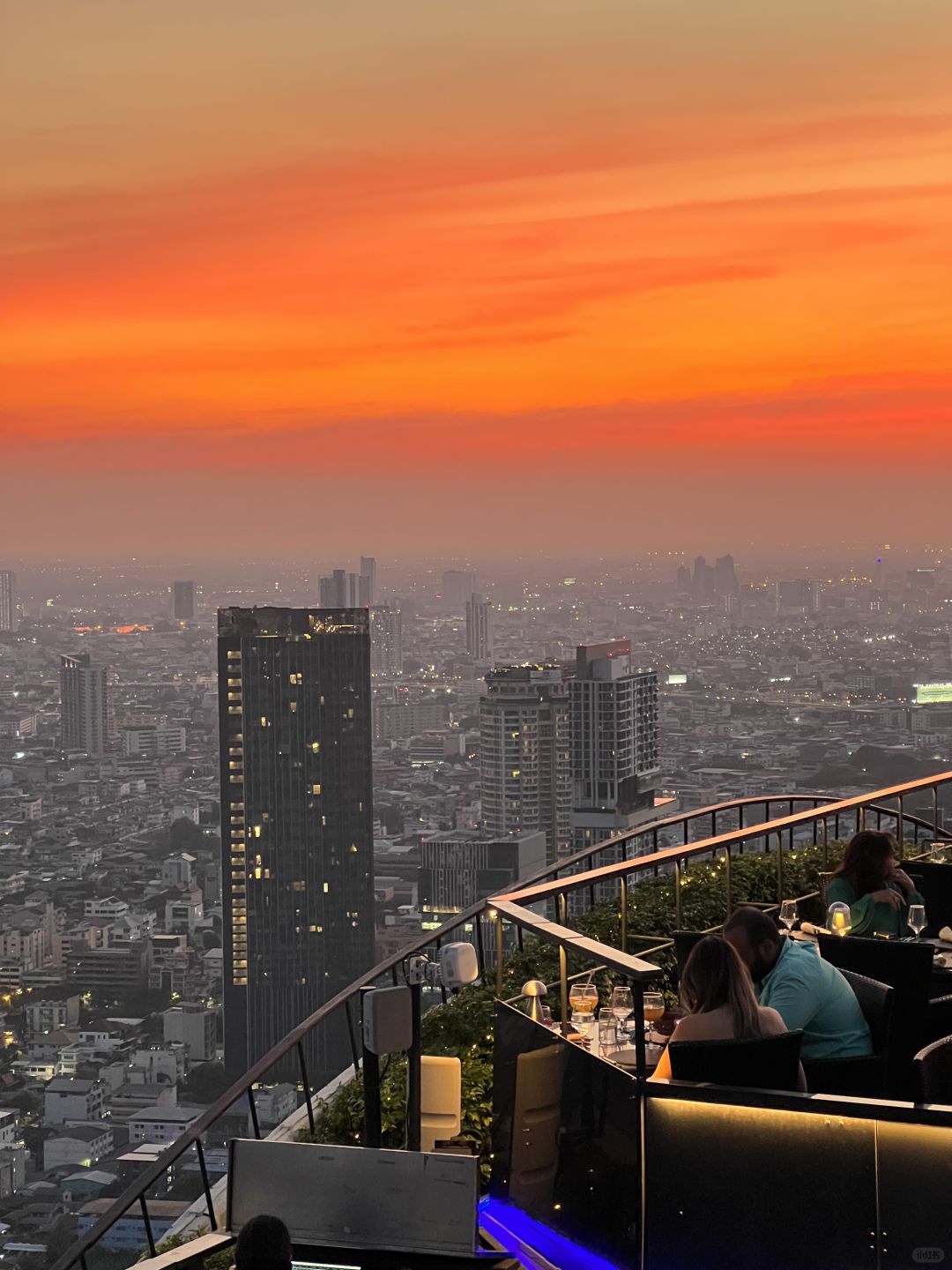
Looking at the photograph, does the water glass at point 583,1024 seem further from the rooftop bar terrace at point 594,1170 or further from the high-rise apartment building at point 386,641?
the high-rise apartment building at point 386,641

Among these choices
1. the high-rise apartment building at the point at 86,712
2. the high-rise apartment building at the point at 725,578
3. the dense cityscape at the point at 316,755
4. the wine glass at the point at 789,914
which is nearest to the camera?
the wine glass at the point at 789,914

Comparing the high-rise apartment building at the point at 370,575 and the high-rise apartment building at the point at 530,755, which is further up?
the high-rise apartment building at the point at 370,575

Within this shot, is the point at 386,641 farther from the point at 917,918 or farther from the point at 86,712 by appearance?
the point at 917,918

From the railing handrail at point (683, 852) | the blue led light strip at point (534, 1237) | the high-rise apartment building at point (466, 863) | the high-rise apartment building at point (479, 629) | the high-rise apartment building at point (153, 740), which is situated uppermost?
the high-rise apartment building at point (479, 629)

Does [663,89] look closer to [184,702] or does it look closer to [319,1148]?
[319,1148]

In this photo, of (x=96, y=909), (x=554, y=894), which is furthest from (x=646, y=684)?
(x=554, y=894)

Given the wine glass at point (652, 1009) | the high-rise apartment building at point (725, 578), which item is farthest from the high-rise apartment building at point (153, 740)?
the wine glass at point (652, 1009)
